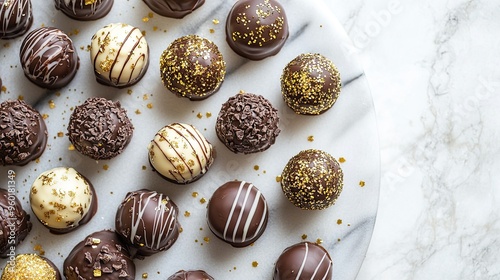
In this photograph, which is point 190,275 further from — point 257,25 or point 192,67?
point 257,25

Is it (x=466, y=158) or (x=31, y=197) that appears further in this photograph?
(x=466, y=158)

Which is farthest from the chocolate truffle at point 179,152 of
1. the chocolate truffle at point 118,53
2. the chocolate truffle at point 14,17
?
the chocolate truffle at point 14,17

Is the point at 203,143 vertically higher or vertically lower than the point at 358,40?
lower

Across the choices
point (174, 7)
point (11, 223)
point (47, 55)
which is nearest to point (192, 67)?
point (174, 7)

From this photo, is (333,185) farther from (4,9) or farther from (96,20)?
(4,9)

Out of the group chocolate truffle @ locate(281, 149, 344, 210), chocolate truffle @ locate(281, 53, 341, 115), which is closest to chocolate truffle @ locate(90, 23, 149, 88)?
chocolate truffle @ locate(281, 53, 341, 115)

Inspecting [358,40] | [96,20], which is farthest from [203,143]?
[358,40]

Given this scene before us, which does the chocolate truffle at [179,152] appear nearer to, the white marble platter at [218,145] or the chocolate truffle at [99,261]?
the white marble platter at [218,145]
